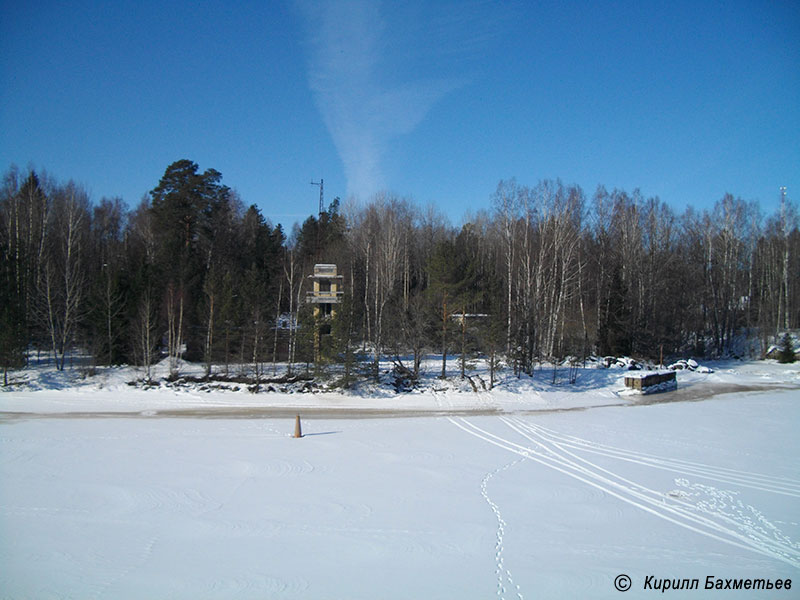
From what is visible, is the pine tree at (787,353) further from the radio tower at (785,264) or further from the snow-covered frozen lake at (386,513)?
the snow-covered frozen lake at (386,513)

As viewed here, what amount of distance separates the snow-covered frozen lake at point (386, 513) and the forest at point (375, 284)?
14327mm

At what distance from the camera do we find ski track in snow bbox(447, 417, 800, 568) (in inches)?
325

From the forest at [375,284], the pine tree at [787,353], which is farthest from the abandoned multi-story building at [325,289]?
the pine tree at [787,353]

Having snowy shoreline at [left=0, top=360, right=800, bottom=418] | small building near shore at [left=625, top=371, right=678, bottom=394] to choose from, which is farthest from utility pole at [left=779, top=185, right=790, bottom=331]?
small building near shore at [left=625, top=371, right=678, bottom=394]

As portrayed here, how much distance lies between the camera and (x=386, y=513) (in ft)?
29.7

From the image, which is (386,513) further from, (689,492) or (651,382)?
(651,382)

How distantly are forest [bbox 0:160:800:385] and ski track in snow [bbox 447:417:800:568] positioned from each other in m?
14.3

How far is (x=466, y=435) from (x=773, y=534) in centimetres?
1016

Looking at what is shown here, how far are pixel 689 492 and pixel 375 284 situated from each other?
102 ft

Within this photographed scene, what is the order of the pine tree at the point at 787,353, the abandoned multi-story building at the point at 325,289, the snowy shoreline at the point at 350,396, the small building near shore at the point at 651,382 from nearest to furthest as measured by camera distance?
the snowy shoreline at the point at 350,396
the small building near shore at the point at 651,382
the abandoned multi-story building at the point at 325,289
the pine tree at the point at 787,353

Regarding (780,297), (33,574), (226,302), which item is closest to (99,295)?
(226,302)

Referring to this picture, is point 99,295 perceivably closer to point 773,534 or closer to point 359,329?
point 359,329

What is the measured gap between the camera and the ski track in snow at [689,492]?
27.1 ft

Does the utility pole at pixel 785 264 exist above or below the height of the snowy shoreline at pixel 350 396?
above
